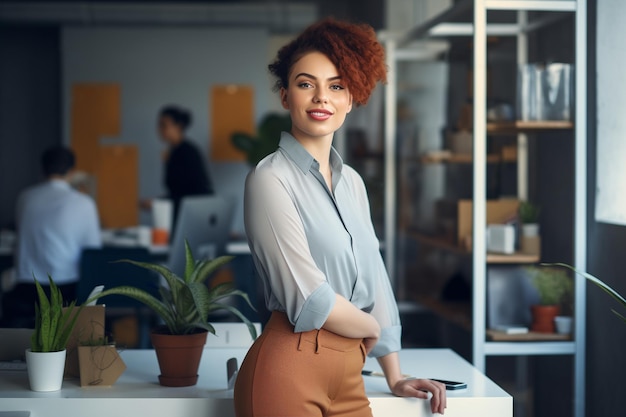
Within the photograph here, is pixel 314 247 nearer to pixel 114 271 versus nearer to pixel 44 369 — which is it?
pixel 44 369

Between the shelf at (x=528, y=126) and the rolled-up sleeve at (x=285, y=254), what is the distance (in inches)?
72.7

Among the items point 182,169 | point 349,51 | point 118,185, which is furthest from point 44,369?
point 118,185

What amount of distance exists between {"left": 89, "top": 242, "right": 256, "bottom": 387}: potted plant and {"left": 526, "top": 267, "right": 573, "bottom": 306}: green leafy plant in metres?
1.66

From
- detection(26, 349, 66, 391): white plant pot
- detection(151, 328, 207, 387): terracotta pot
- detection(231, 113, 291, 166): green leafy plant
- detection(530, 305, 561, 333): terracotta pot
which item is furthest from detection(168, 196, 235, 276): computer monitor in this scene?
detection(231, 113, 291, 166): green leafy plant

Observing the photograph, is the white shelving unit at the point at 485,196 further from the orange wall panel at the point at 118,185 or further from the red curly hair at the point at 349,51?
the orange wall panel at the point at 118,185

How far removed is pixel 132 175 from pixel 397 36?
4.85m

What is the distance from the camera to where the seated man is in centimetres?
469

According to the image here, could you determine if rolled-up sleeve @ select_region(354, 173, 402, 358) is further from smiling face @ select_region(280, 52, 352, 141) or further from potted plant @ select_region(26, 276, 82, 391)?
potted plant @ select_region(26, 276, 82, 391)

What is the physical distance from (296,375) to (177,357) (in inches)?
20.6

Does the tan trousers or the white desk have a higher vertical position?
the tan trousers

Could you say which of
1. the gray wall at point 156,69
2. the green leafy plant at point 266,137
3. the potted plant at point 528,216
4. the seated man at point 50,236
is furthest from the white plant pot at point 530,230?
the gray wall at point 156,69

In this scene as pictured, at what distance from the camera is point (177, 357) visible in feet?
7.25

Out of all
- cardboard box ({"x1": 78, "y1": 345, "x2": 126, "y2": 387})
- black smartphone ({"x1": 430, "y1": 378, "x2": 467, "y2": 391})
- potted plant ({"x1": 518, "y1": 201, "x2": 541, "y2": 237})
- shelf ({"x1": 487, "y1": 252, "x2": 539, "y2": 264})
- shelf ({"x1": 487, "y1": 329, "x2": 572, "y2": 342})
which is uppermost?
potted plant ({"x1": 518, "y1": 201, "x2": 541, "y2": 237})

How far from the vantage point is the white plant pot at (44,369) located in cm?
211
